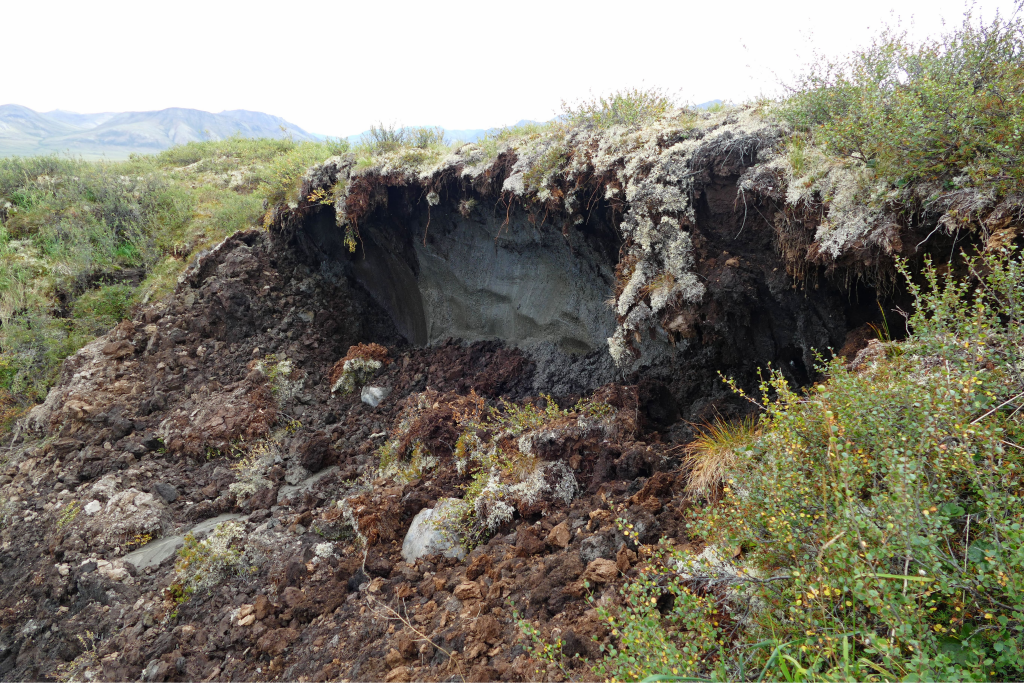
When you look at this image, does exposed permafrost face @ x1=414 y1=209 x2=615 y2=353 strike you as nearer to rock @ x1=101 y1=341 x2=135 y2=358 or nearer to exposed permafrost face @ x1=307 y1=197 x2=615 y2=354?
exposed permafrost face @ x1=307 y1=197 x2=615 y2=354

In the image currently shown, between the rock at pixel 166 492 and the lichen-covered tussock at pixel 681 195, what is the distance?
425cm

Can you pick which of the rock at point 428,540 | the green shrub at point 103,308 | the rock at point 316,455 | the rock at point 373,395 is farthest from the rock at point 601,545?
the green shrub at point 103,308

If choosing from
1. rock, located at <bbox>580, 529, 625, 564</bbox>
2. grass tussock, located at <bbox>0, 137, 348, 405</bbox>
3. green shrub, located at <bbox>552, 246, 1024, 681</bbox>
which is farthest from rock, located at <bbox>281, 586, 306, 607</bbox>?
grass tussock, located at <bbox>0, 137, 348, 405</bbox>

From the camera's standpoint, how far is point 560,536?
3182 mm

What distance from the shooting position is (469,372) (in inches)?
251

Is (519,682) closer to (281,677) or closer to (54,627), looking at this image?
(281,677)

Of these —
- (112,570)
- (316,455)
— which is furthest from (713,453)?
(112,570)

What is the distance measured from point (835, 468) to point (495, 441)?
9.92ft

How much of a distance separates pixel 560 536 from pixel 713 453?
1160 millimetres

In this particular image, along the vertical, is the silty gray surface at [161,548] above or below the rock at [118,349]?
below

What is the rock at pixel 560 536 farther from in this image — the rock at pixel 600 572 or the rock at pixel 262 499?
the rock at pixel 262 499

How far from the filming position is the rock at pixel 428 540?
3644 mm

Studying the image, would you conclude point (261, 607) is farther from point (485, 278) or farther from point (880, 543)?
point (485, 278)

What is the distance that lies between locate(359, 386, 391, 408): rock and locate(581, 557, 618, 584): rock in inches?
171
